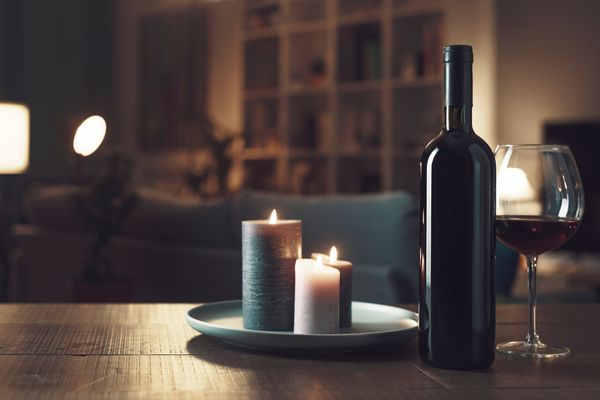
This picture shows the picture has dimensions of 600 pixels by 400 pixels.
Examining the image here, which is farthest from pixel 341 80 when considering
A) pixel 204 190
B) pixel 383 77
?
pixel 204 190

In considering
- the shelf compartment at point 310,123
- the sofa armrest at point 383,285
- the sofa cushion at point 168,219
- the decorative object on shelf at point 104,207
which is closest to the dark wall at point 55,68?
the shelf compartment at point 310,123

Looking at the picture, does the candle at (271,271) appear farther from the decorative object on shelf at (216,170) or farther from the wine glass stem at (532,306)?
the decorative object on shelf at (216,170)

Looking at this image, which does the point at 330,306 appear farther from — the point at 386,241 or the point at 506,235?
the point at 386,241

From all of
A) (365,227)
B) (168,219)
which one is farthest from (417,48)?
(365,227)

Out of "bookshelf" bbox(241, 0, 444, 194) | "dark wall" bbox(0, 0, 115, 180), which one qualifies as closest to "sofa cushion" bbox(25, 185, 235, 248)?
"bookshelf" bbox(241, 0, 444, 194)

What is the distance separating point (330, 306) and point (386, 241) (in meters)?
1.49

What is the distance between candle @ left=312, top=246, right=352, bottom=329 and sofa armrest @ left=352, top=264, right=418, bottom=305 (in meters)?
1.36

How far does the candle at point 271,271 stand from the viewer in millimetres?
871

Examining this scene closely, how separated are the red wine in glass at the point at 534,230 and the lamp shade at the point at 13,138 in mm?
4643

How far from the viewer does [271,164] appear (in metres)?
6.46

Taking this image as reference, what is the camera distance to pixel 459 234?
75 centimetres

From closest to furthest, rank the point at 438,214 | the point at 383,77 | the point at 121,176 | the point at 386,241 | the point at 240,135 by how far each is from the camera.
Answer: the point at 438,214 → the point at 386,241 → the point at 121,176 → the point at 383,77 → the point at 240,135

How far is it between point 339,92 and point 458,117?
5055 mm

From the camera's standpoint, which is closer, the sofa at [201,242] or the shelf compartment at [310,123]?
the sofa at [201,242]
